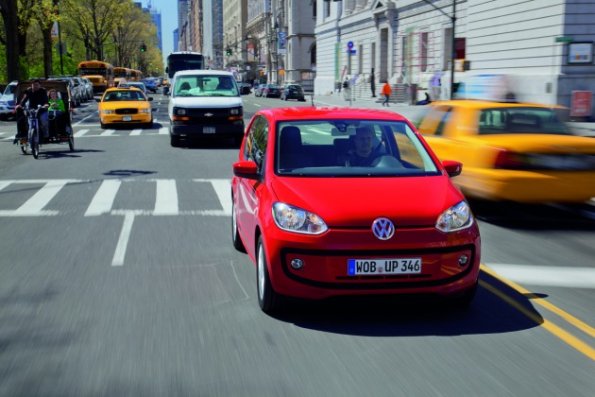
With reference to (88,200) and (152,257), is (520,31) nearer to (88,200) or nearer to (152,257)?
(88,200)

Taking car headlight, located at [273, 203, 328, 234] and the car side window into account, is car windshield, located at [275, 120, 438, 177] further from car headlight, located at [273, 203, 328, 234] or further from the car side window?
car headlight, located at [273, 203, 328, 234]

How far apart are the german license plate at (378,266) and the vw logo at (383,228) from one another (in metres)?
0.17

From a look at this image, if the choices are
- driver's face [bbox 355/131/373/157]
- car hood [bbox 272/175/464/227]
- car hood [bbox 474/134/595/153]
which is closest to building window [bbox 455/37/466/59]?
car hood [bbox 474/134/595/153]

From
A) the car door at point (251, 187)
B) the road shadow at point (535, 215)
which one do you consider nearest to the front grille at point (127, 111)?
the road shadow at point (535, 215)

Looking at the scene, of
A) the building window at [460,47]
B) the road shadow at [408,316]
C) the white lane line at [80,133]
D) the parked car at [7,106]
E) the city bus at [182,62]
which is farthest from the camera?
the city bus at [182,62]

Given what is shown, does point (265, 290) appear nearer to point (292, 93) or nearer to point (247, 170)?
point (247, 170)

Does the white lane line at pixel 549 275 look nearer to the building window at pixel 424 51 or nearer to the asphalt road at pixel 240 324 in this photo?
the asphalt road at pixel 240 324

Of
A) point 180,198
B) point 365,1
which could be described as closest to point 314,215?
point 180,198

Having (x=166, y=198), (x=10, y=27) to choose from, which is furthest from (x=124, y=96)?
(x=166, y=198)

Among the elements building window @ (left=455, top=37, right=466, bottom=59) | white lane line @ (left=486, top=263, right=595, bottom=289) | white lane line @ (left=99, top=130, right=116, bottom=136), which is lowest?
white lane line @ (left=99, top=130, right=116, bottom=136)

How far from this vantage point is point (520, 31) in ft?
127

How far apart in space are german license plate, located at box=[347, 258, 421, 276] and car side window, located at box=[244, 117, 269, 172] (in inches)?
62.2

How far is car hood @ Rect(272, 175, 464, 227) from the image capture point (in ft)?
18.7

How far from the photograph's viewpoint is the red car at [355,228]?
5633mm
